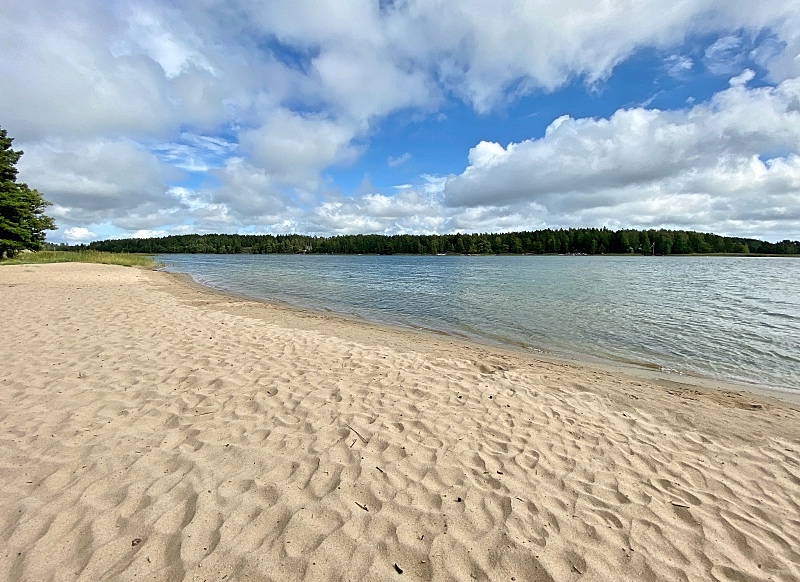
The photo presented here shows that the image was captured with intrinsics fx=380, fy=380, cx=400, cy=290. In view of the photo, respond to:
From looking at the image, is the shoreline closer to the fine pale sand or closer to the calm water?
the calm water

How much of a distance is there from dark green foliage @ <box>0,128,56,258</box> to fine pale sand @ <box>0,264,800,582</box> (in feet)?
139

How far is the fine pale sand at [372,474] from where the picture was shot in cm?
311

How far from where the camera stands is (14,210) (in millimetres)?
37844

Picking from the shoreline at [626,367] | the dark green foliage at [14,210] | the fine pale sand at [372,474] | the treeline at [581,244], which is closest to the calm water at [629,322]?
the shoreline at [626,367]

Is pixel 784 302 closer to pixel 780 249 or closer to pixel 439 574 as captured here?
Answer: pixel 439 574

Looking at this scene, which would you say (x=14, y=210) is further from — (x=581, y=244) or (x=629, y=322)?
(x=581, y=244)

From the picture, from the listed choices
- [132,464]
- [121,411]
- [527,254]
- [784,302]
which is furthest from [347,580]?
[527,254]

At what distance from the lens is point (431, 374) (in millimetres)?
7910

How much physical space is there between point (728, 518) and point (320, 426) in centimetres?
466

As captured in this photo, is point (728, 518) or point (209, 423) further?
point (209, 423)

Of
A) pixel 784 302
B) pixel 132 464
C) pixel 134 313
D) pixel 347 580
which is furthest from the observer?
pixel 784 302

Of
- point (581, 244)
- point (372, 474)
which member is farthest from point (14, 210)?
point (581, 244)

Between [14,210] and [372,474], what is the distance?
170 feet

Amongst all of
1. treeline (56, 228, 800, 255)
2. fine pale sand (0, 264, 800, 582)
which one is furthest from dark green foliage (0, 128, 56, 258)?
treeline (56, 228, 800, 255)
